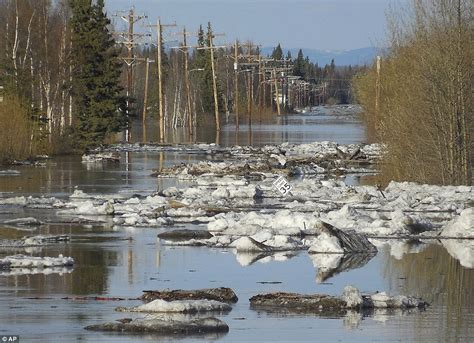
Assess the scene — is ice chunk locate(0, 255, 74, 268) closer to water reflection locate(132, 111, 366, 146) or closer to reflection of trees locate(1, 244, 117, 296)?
reflection of trees locate(1, 244, 117, 296)

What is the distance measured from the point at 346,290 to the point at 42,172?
91.6 feet

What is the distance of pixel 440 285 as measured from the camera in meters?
15.4

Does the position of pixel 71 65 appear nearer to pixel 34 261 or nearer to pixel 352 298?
pixel 34 261

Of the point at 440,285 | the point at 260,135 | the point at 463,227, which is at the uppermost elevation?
the point at 260,135

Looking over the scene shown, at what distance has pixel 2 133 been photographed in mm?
45094

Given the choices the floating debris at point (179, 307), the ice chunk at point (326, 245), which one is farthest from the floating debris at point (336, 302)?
the ice chunk at point (326, 245)

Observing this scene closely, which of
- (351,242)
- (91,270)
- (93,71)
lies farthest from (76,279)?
(93,71)

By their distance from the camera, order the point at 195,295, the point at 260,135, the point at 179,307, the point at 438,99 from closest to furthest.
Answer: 1. the point at 179,307
2. the point at 195,295
3. the point at 438,99
4. the point at 260,135

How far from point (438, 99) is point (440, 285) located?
1632 centimetres

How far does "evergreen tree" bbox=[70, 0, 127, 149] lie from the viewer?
60.5m

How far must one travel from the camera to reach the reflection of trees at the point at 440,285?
40.4ft

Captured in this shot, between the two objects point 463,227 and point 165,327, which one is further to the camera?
point 463,227

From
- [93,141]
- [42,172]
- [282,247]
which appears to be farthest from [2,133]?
[282,247]

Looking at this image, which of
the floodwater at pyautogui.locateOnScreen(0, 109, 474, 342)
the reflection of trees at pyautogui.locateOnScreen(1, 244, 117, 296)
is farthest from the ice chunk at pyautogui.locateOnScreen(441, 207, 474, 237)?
the reflection of trees at pyautogui.locateOnScreen(1, 244, 117, 296)
